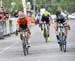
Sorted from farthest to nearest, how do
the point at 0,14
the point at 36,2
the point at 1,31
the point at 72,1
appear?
the point at 72,1 → the point at 36,2 → the point at 0,14 → the point at 1,31

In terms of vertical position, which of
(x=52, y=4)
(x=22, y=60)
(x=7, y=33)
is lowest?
(x=52, y=4)

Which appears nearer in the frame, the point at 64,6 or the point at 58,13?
the point at 58,13

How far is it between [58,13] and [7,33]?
16132 mm

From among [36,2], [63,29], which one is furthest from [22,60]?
[36,2]

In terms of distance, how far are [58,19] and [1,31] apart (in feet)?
39.0

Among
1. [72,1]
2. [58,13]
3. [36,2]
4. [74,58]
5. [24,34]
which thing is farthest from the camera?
[72,1]

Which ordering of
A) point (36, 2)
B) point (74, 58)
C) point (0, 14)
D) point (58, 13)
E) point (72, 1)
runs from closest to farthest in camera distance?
Result: point (74, 58)
point (58, 13)
point (0, 14)
point (36, 2)
point (72, 1)

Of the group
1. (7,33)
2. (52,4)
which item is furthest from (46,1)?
(7,33)

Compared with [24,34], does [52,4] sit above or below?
below

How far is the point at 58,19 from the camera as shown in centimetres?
2000

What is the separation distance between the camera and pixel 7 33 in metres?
35.6

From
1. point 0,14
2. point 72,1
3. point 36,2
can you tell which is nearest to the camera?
point 0,14

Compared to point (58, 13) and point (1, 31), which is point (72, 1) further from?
point (58, 13)

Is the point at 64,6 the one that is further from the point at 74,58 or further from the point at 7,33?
the point at 74,58
